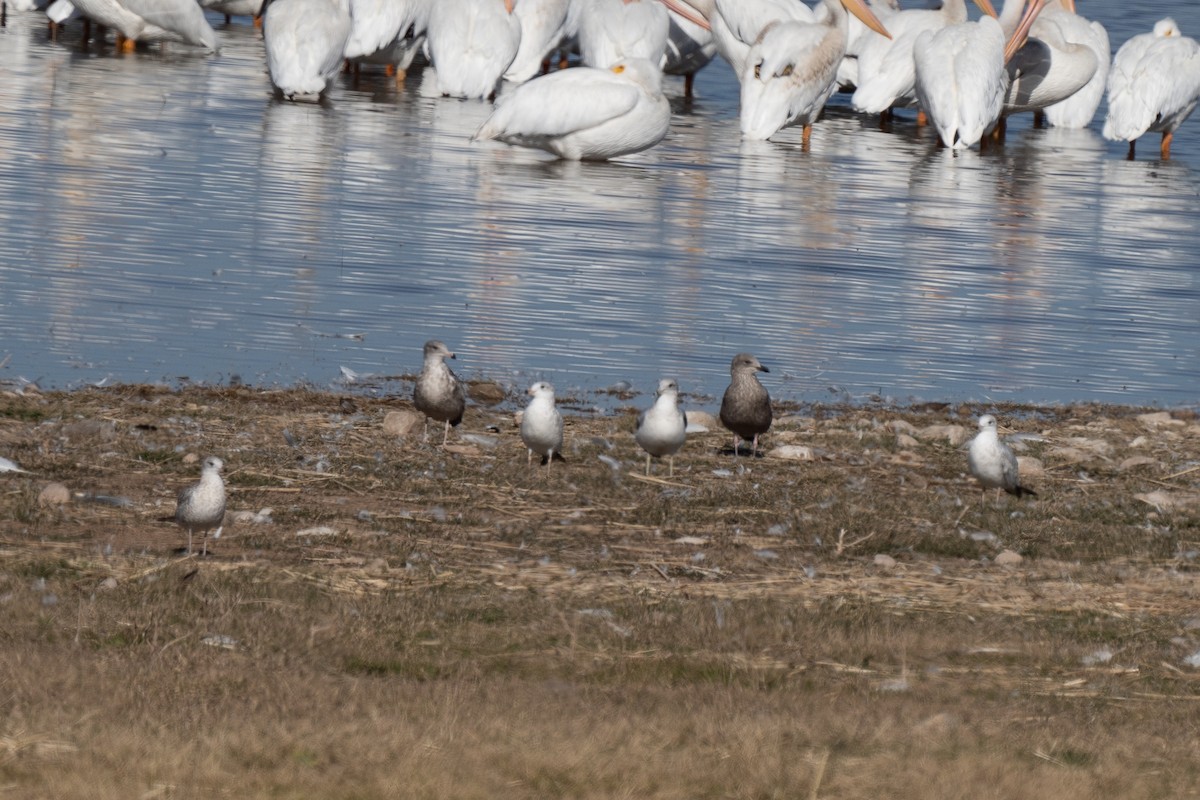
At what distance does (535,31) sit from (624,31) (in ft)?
5.17

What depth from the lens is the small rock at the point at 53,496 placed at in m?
7.12

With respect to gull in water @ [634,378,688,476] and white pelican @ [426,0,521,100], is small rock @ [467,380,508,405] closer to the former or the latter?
gull in water @ [634,378,688,476]

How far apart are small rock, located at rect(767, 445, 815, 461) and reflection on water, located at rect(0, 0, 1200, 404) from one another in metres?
1.55

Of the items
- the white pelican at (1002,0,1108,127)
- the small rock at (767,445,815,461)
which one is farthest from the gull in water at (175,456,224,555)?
the white pelican at (1002,0,1108,127)

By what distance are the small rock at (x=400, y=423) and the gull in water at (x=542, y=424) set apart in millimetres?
818

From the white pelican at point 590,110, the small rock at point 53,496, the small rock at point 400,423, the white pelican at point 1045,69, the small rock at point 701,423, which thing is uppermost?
the white pelican at point 1045,69

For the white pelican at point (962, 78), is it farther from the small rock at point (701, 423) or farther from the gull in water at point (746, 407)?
the gull in water at point (746, 407)

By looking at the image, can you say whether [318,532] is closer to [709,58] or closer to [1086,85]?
[1086,85]

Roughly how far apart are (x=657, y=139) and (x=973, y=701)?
14.0 m

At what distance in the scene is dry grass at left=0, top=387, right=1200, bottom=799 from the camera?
4.66m

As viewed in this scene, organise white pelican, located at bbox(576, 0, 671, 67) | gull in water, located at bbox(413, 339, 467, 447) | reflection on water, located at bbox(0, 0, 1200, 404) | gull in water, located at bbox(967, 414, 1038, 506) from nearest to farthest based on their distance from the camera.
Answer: gull in water, located at bbox(967, 414, 1038, 506), gull in water, located at bbox(413, 339, 467, 447), reflection on water, located at bbox(0, 0, 1200, 404), white pelican, located at bbox(576, 0, 671, 67)

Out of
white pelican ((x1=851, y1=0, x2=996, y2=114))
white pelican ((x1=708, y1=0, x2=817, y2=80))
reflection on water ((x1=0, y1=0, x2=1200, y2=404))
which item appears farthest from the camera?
white pelican ((x1=708, y1=0, x2=817, y2=80))

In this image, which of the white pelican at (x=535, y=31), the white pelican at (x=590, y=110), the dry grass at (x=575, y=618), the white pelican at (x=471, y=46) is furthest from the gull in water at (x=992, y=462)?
the white pelican at (x=535, y=31)

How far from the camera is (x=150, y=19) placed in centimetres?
2617
